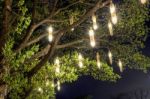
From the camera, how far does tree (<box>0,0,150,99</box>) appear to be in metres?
16.1

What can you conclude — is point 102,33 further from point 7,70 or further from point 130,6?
point 7,70

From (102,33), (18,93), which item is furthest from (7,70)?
(102,33)

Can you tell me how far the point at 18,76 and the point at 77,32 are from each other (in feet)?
29.0

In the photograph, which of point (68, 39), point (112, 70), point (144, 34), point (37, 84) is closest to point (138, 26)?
point (144, 34)

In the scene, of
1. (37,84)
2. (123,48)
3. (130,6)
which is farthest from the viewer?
(123,48)

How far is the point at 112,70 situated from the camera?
2294cm

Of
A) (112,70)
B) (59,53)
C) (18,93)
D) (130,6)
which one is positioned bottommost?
(18,93)

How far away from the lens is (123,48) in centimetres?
2314

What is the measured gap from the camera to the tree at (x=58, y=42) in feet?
52.8

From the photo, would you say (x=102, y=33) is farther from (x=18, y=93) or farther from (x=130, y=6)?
(x=18, y=93)

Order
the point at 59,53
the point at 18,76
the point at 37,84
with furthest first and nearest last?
the point at 59,53
the point at 37,84
the point at 18,76

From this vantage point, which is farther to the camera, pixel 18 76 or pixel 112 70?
pixel 112 70

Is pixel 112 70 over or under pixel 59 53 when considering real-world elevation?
under

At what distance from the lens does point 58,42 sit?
22.8 meters
